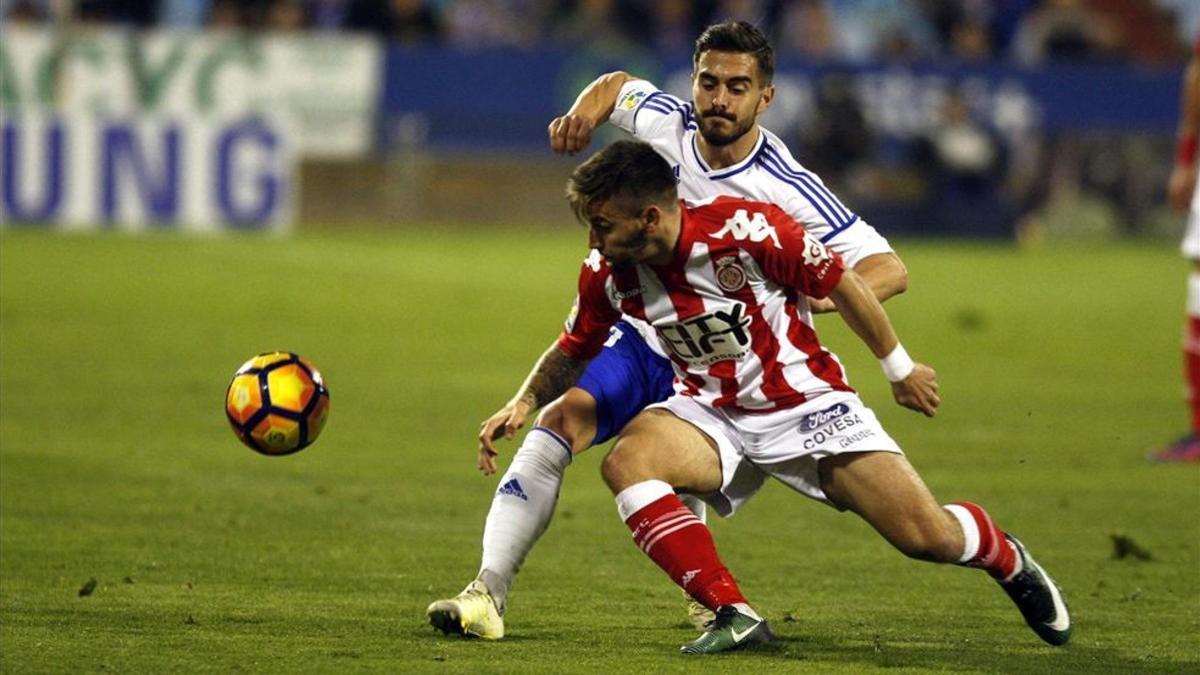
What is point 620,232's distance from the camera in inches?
233

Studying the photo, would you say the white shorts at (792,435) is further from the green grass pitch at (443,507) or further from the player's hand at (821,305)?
the green grass pitch at (443,507)

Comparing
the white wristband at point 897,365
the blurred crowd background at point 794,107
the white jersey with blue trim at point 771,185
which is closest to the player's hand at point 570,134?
the white jersey with blue trim at point 771,185

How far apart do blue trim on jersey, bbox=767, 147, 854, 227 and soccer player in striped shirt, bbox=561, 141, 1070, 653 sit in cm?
27

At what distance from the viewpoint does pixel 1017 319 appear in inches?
716

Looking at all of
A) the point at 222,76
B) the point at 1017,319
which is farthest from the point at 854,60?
the point at 1017,319

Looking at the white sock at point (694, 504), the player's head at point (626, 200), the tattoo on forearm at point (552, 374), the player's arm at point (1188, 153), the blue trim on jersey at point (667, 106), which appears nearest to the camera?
the player's head at point (626, 200)

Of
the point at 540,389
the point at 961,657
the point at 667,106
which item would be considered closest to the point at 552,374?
the point at 540,389

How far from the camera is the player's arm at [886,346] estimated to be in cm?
601

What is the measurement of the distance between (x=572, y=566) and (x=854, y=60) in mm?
20512

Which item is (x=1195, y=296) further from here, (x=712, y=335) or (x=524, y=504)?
(x=524, y=504)

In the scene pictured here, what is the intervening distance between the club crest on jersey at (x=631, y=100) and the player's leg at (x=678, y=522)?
1124mm

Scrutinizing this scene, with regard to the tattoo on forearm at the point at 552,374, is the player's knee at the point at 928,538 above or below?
below

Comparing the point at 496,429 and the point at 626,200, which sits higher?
the point at 626,200

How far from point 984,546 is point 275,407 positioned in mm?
2246
